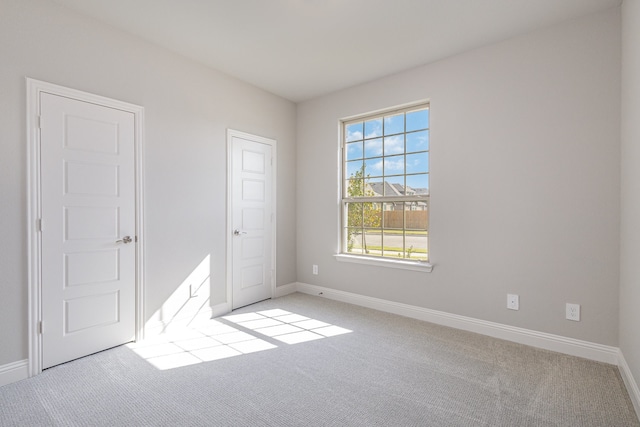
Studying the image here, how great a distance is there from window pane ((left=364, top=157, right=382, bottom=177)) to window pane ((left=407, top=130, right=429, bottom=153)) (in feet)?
1.36

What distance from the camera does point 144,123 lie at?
9.66 ft

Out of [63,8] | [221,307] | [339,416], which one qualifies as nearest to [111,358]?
[221,307]

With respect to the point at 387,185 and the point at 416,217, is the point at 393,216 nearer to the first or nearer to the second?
the point at 416,217

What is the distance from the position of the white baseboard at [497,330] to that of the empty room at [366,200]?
0.7 inches

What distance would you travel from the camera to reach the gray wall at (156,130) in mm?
2221

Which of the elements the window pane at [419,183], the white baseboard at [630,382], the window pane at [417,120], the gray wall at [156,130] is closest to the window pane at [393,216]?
the window pane at [419,183]

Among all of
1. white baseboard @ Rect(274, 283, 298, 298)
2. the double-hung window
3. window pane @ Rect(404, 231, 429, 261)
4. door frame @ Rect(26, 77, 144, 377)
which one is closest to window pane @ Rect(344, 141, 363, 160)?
the double-hung window

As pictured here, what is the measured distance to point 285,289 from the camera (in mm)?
4492

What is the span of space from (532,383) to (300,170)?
11.5 feet

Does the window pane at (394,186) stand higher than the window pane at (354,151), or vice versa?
the window pane at (354,151)

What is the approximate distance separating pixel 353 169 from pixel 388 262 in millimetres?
1303

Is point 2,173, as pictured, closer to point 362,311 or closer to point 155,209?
point 155,209

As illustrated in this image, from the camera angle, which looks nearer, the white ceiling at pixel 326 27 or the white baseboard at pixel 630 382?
the white baseboard at pixel 630 382

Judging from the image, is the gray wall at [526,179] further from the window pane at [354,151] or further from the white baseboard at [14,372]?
the white baseboard at [14,372]
